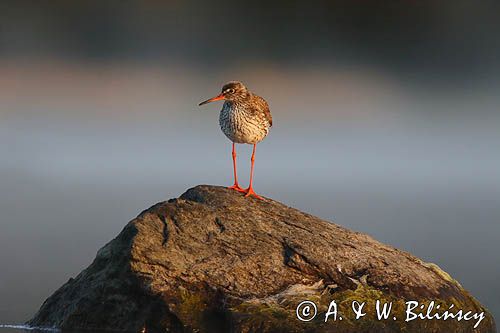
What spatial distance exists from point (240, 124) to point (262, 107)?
55 cm

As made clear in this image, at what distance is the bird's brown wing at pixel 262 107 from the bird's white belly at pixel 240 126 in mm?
139

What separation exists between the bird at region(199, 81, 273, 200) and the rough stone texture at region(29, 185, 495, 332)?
1065 mm

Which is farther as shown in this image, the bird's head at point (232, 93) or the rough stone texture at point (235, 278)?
the bird's head at point (232, 93)

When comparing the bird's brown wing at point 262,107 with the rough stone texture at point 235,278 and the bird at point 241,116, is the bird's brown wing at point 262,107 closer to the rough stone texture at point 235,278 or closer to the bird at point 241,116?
the bird at point 241,116

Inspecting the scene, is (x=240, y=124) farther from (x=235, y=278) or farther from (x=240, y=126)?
(x=235, y=278)

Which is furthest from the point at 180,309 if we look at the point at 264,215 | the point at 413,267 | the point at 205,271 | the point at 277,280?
the point at 413,267

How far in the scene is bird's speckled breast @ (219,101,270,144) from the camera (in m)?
10.7

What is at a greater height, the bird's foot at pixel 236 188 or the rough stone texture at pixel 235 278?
the bird's foot at pixel 236 188

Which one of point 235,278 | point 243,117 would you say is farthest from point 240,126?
point 235,278

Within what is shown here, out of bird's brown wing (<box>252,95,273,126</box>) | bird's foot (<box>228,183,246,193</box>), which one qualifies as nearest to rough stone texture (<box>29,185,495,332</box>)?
bird's foot (<box>228,183,246,193</box>)

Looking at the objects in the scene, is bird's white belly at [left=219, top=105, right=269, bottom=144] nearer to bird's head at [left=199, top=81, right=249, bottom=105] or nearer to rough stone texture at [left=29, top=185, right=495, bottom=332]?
bird's head at [left=199, top=81, right=249, bottom=105]

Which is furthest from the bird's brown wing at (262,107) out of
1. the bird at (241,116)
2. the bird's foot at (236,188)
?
the bird's foot at (236,188)

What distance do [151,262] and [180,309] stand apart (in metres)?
0.59

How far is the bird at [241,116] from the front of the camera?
10.7 metres
